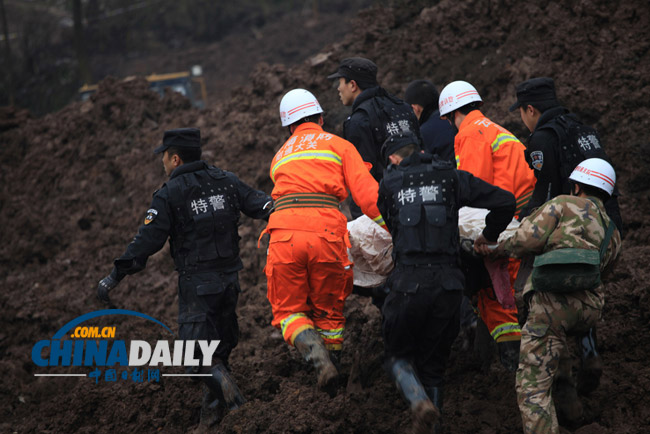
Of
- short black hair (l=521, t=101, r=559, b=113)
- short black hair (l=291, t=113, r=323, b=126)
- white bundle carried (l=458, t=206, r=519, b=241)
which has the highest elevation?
short black hair (l=291, t=113, r=323, b=126)

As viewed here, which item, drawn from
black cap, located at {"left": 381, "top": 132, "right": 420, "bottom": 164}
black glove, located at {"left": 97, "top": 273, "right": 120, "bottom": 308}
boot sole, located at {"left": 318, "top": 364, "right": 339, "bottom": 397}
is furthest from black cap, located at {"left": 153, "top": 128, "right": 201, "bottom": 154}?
A: boot sole, located at {"left": 318, "top": 364, "right": 339, "bottom": 397}

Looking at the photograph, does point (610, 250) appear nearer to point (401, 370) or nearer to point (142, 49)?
point (401, 370)

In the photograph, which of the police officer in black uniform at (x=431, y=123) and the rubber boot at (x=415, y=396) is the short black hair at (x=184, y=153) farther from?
the rubber boot at (x=415, y=396)

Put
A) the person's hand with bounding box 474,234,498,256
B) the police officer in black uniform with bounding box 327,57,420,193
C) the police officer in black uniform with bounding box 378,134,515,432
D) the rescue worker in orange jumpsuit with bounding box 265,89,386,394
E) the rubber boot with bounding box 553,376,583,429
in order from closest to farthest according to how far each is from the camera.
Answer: the police officer in black uniform with bounding box 378,134,515,432 → the rubber boot with bounding box 553,376,583,429 → the person's hand with bounding box 474,234,498,256 → the rescue worker in orange jumpsuit with bounding box 265,89,386,394 → the police officer in black uniform with bounding box 327,57,420,193

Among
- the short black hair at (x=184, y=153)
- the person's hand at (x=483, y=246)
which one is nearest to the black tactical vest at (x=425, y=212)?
the person's hand at (x=483, y=246)

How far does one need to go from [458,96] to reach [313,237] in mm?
1845

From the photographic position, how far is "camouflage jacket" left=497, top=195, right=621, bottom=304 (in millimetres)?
4113

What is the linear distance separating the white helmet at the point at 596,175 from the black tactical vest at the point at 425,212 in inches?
34.3

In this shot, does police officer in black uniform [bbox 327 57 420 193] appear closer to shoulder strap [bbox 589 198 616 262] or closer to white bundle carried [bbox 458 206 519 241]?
white bundle carried [bbox 458 206 519 241]

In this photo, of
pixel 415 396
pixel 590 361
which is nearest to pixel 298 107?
pixel 415 396

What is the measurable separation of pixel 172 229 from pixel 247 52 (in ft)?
70.1

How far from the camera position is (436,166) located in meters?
4.32

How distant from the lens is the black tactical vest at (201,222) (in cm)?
514

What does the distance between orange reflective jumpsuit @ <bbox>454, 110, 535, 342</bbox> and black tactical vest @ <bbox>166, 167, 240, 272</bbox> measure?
6.56 ft
